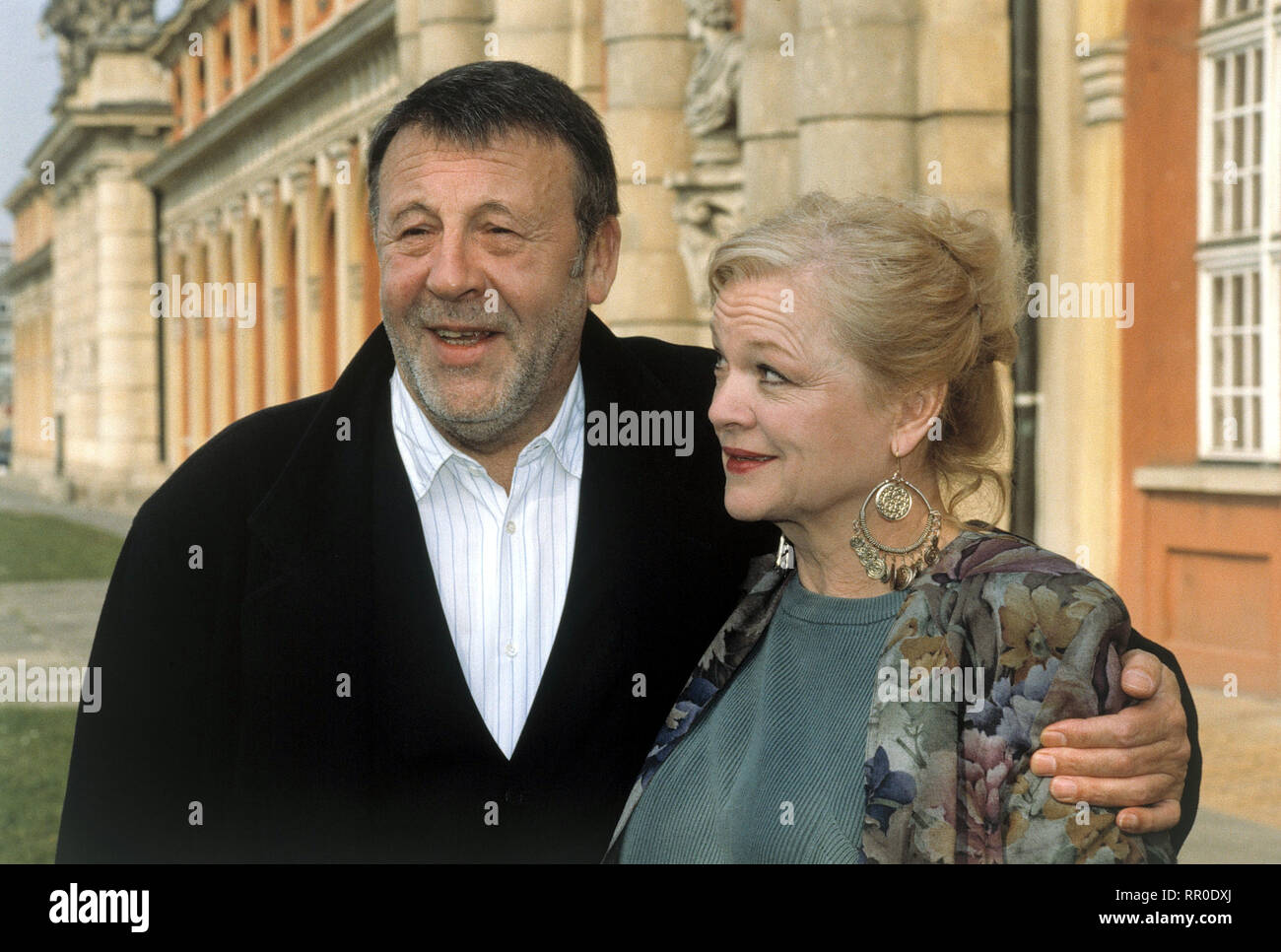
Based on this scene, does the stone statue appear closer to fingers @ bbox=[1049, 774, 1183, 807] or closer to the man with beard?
the man with beard

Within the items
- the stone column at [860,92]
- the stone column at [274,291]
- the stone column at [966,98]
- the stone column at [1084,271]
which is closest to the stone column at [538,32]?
the stone column at [860,92]

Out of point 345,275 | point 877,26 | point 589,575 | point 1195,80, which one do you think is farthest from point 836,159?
point 345,275

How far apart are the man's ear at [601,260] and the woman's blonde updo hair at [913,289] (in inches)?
15.4

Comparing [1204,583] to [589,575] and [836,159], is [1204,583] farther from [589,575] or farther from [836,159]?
[589,575]

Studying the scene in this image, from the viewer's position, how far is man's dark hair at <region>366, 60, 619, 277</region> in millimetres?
2877

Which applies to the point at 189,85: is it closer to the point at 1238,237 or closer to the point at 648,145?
the point at 648,145

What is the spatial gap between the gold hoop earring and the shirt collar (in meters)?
0.61

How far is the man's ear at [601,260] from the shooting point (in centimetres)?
309

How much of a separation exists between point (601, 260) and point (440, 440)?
45 centimetres

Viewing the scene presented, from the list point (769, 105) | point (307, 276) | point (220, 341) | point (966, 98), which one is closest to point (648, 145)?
point (769, 105)

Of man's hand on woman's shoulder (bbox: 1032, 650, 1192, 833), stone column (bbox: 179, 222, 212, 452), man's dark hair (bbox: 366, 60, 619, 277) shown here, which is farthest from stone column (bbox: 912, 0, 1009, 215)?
stone column (bbox: 179, 222, 212, 452)

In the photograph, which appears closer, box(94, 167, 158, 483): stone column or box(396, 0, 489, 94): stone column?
box(396, 0, 489, 94): stone column

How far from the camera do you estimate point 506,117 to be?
289 cm
